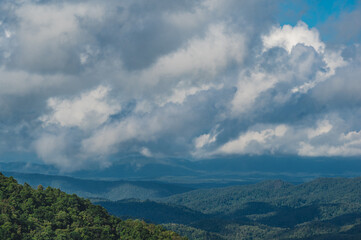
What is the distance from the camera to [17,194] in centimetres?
19938

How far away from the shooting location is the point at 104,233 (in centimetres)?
18800

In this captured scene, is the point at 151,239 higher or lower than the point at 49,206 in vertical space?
lower

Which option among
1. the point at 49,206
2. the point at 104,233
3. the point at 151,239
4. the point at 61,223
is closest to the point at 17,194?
the point at 49,206

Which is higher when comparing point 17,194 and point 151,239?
point 17,194

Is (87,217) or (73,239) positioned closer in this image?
(73,239)

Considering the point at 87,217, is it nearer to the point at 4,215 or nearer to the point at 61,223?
the point at 61,223

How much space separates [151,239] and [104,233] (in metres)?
20.0

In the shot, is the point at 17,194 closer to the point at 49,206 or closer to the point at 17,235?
the point at 49,206

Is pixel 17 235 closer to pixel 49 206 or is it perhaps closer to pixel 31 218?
pixel 31 218

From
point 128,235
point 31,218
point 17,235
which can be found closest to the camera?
point 17,235

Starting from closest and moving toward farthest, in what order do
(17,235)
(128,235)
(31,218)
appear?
1. (17,235)
2. (31,218)
3. (128,235)

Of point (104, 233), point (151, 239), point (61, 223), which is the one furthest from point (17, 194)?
point (151, 239)

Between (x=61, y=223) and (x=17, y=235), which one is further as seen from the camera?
(x=61, y=223)

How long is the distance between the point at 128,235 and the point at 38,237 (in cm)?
4471
